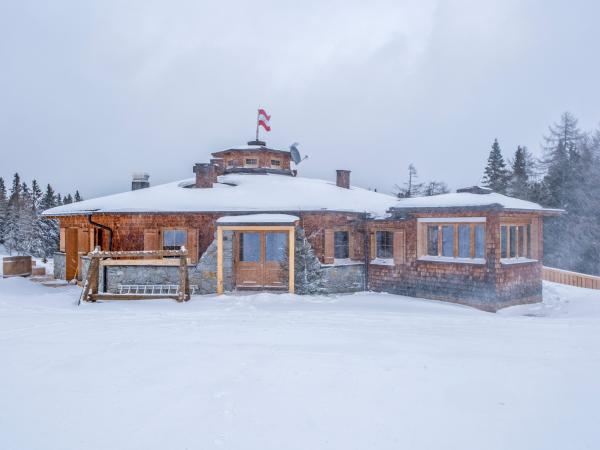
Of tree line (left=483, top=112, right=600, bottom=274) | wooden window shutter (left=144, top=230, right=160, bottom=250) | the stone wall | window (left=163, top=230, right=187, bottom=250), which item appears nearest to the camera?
wooden window shutter (left=144, top=230, right=160, bottom=250)

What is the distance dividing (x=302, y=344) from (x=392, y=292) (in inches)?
329

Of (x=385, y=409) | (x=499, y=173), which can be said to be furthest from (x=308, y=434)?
(x=499, y=173)

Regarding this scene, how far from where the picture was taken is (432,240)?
1458 centimetres

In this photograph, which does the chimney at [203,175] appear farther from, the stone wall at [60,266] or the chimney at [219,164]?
the stone wall at [60,266]

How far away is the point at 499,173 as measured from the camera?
36.5 metres

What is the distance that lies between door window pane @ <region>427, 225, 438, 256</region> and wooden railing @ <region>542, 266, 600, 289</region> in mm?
8772

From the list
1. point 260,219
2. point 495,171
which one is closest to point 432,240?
point 260,219

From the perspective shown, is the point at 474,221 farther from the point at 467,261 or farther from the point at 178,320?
the point at 178,320

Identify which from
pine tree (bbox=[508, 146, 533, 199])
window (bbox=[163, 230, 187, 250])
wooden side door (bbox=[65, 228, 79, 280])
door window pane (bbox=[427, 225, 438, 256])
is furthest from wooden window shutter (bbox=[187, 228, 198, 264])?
pine tree (bbox=[508, 146, 533, 199])

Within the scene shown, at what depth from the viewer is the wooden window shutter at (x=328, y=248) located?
601 inches

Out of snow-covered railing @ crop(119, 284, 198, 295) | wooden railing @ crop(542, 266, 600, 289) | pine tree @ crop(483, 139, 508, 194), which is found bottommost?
wooden railing @ crop(542, 266, 600, 289)

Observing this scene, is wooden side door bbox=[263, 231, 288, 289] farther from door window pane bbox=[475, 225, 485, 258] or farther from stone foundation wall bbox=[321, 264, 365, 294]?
door window pane bbox=[475, 225, 485, 258]

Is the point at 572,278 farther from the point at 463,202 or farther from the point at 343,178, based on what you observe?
the point at 343,178

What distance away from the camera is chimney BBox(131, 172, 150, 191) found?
19016 mm
